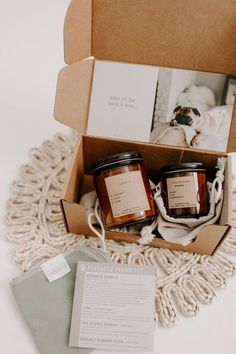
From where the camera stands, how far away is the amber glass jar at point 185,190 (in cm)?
77

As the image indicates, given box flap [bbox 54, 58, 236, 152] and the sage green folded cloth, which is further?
box flap [bbox 54, 58, 236, 152]

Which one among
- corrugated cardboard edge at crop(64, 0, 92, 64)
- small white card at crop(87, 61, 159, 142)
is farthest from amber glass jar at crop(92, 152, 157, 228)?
corrugated cardboard edge at crop(64, 0, 92, 64)

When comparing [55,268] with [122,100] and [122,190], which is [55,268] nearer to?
[122,190]

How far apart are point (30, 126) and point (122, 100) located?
0.88 ft

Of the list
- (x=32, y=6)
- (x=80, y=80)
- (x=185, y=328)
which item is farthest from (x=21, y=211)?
(x=32, y=6)

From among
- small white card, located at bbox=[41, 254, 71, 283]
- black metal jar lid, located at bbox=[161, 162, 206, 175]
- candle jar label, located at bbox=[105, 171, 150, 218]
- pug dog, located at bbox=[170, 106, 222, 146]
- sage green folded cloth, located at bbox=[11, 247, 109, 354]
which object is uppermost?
pug dog, located at bbox=[170, 106, 222, 146]

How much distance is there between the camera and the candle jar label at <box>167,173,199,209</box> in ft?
2.52

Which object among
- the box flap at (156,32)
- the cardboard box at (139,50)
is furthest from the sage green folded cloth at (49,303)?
the box flap at (156,32)

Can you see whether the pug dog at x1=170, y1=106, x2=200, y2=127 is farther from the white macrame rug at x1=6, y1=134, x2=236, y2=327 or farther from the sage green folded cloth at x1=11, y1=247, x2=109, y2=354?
the sage green folded cloth at x1=11, y1=247, x2=109, y2=354

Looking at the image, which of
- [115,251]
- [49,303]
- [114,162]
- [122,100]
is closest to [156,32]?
[122,100]

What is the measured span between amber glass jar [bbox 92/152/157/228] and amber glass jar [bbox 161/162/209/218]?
0.05 m

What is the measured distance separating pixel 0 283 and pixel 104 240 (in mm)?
221

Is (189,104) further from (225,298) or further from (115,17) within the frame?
(225,298)

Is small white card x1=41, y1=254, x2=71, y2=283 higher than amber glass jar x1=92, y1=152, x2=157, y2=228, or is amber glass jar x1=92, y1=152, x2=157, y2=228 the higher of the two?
amber glass jar x1=92, y1=152, x2=157, y2=228
